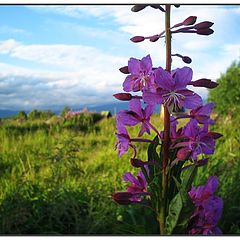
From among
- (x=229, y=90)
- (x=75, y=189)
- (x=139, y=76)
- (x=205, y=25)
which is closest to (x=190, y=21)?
(x=205, y=25)

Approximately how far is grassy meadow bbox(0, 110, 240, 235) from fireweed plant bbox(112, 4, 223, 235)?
0.09 metres

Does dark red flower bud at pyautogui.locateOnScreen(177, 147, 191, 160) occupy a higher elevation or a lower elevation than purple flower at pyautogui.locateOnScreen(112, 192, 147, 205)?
higher

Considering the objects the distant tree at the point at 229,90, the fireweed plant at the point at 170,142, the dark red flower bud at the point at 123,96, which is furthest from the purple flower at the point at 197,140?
the distant tree at the point at 229,90

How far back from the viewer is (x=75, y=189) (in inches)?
68.2

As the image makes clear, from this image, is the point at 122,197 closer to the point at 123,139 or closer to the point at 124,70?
the point at 123,139

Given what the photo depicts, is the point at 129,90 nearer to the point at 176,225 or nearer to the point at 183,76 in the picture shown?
the point at 183,76

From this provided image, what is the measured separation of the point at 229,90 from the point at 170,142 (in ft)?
7.27

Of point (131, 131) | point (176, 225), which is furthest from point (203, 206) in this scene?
point (131, 131)

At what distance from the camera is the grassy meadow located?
1.46 metres

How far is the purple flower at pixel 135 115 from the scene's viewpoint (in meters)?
0.86

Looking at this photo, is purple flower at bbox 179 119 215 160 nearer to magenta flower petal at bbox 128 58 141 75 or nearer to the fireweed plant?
the fireweed plant

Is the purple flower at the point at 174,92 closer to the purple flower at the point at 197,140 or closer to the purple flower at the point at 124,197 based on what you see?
the purple flower at the point at 197,140

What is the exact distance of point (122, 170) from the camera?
202 cm

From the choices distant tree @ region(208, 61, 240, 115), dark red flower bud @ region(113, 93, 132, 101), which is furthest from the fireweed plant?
distant tree @ region(208, 61, 240, 115)
